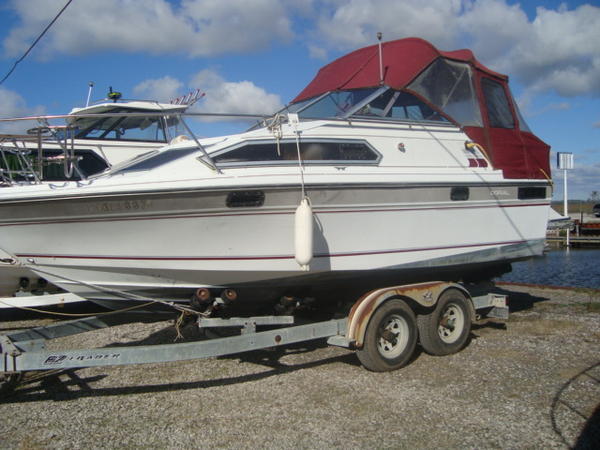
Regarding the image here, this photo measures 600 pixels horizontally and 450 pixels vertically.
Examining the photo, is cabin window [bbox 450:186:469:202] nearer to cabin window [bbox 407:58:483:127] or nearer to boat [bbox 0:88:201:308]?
cabin window [bbox 407:58:483:127]

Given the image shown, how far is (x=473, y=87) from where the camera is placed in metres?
6.98

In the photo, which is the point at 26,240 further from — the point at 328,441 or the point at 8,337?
the point at 328,441

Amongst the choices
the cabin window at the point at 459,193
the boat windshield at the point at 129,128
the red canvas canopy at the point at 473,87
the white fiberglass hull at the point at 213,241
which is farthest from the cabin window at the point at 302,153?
the boat windshield at the point at 129,128

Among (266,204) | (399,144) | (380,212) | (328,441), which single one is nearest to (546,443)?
(328,441)

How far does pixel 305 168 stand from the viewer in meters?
5.11

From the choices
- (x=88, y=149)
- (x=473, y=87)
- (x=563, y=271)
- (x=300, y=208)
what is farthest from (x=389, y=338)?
(x=563, y=271)

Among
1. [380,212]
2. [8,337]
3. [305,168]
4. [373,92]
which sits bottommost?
[8,337]

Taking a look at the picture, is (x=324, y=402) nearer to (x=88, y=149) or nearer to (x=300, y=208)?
(x=300, y=208)

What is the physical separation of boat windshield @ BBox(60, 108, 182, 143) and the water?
1032 centimetres

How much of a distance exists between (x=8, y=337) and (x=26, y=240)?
0.89 meters

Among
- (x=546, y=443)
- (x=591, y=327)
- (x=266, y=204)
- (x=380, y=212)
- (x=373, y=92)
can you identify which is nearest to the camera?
(x=546, y=443)

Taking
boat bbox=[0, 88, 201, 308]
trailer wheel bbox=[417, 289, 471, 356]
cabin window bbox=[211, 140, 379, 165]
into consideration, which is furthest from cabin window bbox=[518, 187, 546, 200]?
boat bbox=[0, 88, 201, 308]

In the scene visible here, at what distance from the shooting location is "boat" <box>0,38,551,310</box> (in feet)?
15.6

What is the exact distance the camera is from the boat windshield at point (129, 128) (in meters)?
8.30
